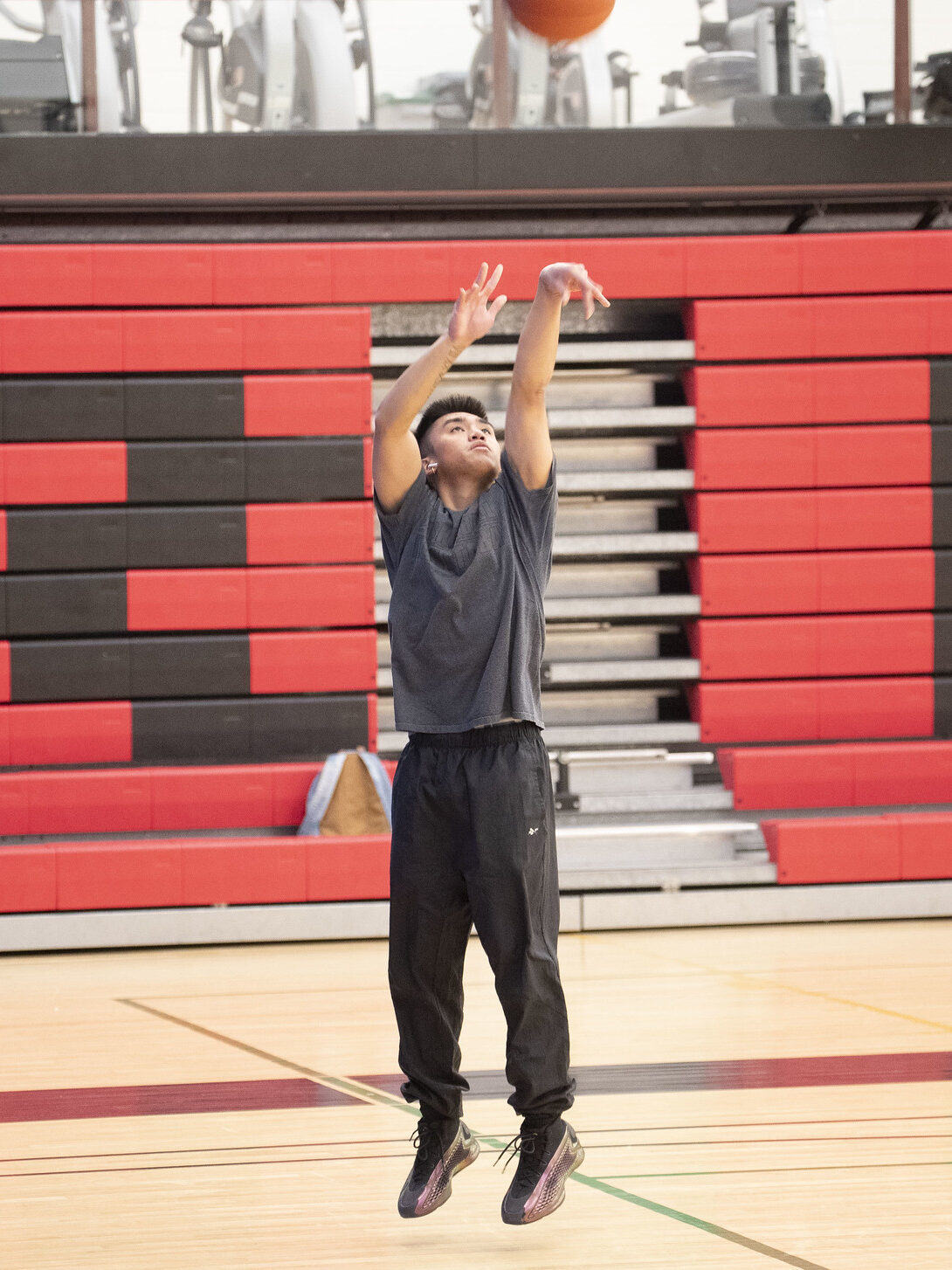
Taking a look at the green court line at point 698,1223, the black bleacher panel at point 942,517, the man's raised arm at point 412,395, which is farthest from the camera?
the black bleacher panel at point 942,517

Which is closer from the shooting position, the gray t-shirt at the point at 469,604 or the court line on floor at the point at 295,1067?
the gray t-shirt at the point at 469,604

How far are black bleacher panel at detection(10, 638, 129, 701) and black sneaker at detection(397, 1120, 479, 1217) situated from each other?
174 inches

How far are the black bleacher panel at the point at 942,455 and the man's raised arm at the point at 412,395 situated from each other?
4.91 meters

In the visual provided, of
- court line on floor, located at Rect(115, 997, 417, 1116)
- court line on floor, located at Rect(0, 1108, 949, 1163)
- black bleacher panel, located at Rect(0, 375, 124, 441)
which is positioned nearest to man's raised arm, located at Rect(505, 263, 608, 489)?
court line on floor, located at Rect(0, 1108, 949, 1163)

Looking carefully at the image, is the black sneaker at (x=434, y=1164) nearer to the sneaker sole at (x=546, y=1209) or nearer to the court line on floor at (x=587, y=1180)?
the sneaker sole at (x=546, y=1209)

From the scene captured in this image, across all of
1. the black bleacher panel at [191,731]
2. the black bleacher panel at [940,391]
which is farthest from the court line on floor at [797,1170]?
the black bleacher panel at [940,391]

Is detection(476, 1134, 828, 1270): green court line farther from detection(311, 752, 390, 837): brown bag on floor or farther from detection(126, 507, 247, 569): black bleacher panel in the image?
detection(126, 507, 247, 569): black bleacher panel

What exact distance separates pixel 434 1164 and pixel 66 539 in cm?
469

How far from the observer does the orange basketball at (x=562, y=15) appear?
5285mm

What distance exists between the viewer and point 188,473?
6.71 m

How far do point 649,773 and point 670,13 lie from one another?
3.32m

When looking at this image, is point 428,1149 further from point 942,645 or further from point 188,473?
point 942,645

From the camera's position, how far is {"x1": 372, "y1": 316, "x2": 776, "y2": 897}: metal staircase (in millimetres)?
6570

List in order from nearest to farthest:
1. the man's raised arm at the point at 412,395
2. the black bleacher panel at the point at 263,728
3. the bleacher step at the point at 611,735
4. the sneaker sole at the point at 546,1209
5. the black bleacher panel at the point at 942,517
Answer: the sneaker sole at the point at 546,1209
the man's raised arm at the point at 412,395
the black bleacher panel at the point at 263,728
the bleacher step at the point at 611,735
the black bleacher panel at the point at 942,517
